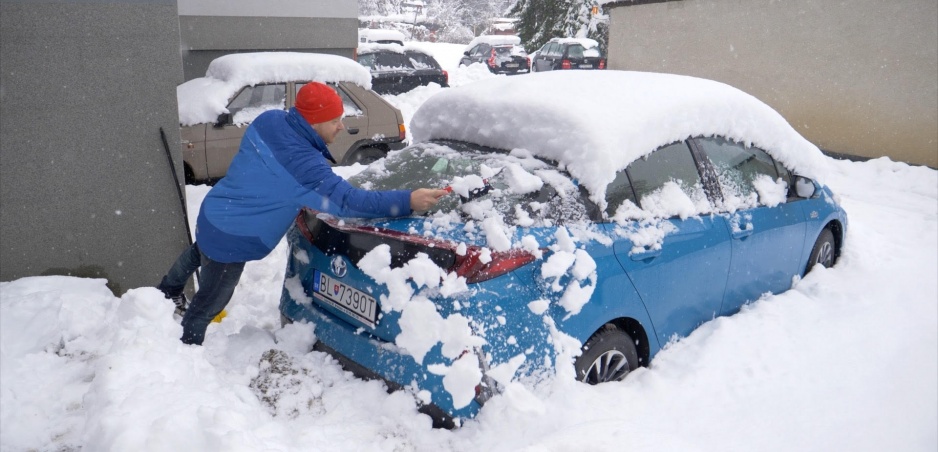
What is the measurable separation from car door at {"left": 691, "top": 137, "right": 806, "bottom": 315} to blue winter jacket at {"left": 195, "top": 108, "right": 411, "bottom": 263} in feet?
6.92

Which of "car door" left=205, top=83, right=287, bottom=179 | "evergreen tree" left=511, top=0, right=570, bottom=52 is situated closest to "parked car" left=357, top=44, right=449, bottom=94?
"car door" left=205, top=83, right=287, bottom=179

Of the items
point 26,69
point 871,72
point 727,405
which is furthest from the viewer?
point 871,72

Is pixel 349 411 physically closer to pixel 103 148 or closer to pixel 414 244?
pixel 414 244

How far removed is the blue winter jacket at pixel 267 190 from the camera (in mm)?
2898

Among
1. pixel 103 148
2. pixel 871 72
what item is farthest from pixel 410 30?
pixel 103 148

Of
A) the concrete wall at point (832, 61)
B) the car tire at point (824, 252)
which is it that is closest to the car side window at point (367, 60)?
the concrete wall at point (832, 61)

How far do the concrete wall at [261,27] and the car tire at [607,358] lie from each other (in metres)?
10.3

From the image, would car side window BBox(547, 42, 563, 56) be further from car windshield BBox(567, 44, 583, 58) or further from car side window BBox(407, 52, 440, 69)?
car side window BBox(407, 52, 440, 69)

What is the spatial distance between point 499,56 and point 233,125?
715 inches

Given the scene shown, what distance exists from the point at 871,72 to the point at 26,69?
11.1 meters

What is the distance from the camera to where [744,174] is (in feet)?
12.9

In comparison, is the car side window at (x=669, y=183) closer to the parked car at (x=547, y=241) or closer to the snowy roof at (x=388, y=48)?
the parked car at (x=547, y=241)

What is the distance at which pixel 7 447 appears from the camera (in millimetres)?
2729

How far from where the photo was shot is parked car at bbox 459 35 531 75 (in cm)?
2397
